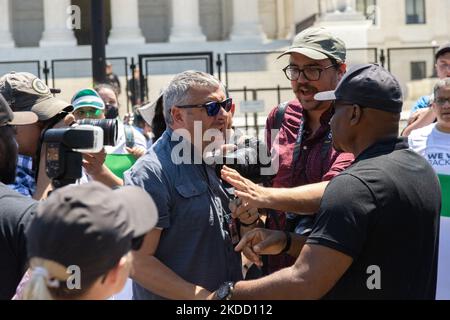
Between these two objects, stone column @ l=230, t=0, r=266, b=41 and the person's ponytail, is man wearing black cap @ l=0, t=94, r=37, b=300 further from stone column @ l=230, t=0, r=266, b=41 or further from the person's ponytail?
stone column @ l=230, t=0, r=266, b=41

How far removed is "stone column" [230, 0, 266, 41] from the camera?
33.1 metres

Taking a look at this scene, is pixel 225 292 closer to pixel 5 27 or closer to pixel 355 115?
pixel 355 115

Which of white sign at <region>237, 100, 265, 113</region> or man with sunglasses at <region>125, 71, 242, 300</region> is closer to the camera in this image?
man with sunglasses at <region>125, 71, 242, 300</region>

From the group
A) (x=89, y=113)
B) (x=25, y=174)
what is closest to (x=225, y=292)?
(x=25, y=174)

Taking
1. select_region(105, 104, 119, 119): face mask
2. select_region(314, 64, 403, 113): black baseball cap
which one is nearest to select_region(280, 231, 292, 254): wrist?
select_region(314, 64, 403, 113): black baseball cap

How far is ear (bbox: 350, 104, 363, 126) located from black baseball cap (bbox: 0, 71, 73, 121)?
1659mm

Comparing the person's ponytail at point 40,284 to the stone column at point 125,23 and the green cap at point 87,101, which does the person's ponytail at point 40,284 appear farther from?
the stone column at point 125,23

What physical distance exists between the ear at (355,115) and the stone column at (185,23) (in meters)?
29.6

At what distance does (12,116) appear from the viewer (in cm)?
407

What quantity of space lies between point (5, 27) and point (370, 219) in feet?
102

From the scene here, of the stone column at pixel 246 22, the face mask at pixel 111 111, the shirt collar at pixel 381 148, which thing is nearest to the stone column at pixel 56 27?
the stone column at pixel 246 22

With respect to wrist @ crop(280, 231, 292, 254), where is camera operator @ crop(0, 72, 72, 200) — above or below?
above

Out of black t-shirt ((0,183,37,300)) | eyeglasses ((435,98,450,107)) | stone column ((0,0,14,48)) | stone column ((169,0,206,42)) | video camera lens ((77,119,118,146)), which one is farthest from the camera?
stone column ((169,0,206,42))
